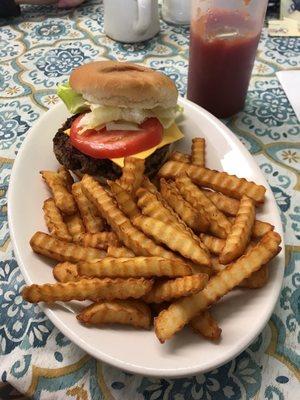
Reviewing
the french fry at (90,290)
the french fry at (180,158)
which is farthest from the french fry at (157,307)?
the french fry at (180,158)

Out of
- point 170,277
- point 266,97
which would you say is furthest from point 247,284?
point 266,97

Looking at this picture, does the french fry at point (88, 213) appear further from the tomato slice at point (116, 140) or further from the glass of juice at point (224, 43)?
the glass of juice at point (224, 43)

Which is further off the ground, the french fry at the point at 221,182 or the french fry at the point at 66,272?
the french fry at the point at 221,182

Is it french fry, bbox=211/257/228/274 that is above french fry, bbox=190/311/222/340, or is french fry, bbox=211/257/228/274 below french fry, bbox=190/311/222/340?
above

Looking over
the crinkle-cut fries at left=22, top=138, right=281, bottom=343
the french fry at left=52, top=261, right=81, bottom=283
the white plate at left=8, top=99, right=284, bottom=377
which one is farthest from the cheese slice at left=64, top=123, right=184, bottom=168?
the french fry at left=52, top=261, right=81, bottom=283

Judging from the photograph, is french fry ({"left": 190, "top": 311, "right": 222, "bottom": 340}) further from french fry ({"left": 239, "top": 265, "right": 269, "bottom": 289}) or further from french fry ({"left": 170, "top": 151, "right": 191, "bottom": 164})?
french fry ({"left": 170, "top": 151, "right": 191, "bottom": 164})
